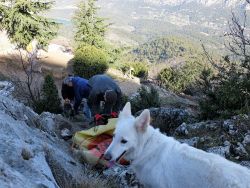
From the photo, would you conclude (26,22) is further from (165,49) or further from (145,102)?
(165,49)

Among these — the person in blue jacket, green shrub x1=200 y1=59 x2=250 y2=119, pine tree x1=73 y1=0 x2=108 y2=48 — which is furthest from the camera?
pine tree x1=73 y1=0 x2=108 y2=48

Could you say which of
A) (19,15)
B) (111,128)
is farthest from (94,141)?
(19,15)

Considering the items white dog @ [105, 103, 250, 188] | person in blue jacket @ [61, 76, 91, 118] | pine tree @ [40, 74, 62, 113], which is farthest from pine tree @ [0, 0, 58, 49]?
white dog @ [105, 103, 250, 188]

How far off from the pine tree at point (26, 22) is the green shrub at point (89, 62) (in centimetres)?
265

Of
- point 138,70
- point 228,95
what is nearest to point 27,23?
point 138,70

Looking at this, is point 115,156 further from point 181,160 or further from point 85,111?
point 85,111

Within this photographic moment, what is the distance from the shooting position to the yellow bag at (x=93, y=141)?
22.7ft

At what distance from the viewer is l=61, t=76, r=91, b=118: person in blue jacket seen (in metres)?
11.2

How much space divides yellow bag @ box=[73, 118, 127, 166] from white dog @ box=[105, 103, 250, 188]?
3.70 feet

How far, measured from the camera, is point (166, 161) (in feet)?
17.9

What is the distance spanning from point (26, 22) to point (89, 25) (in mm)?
9903

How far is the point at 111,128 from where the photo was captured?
7.34 metres

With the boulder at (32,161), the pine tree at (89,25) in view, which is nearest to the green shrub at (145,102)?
the boulder at (32,161)

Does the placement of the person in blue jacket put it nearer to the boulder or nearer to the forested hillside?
the boulder
